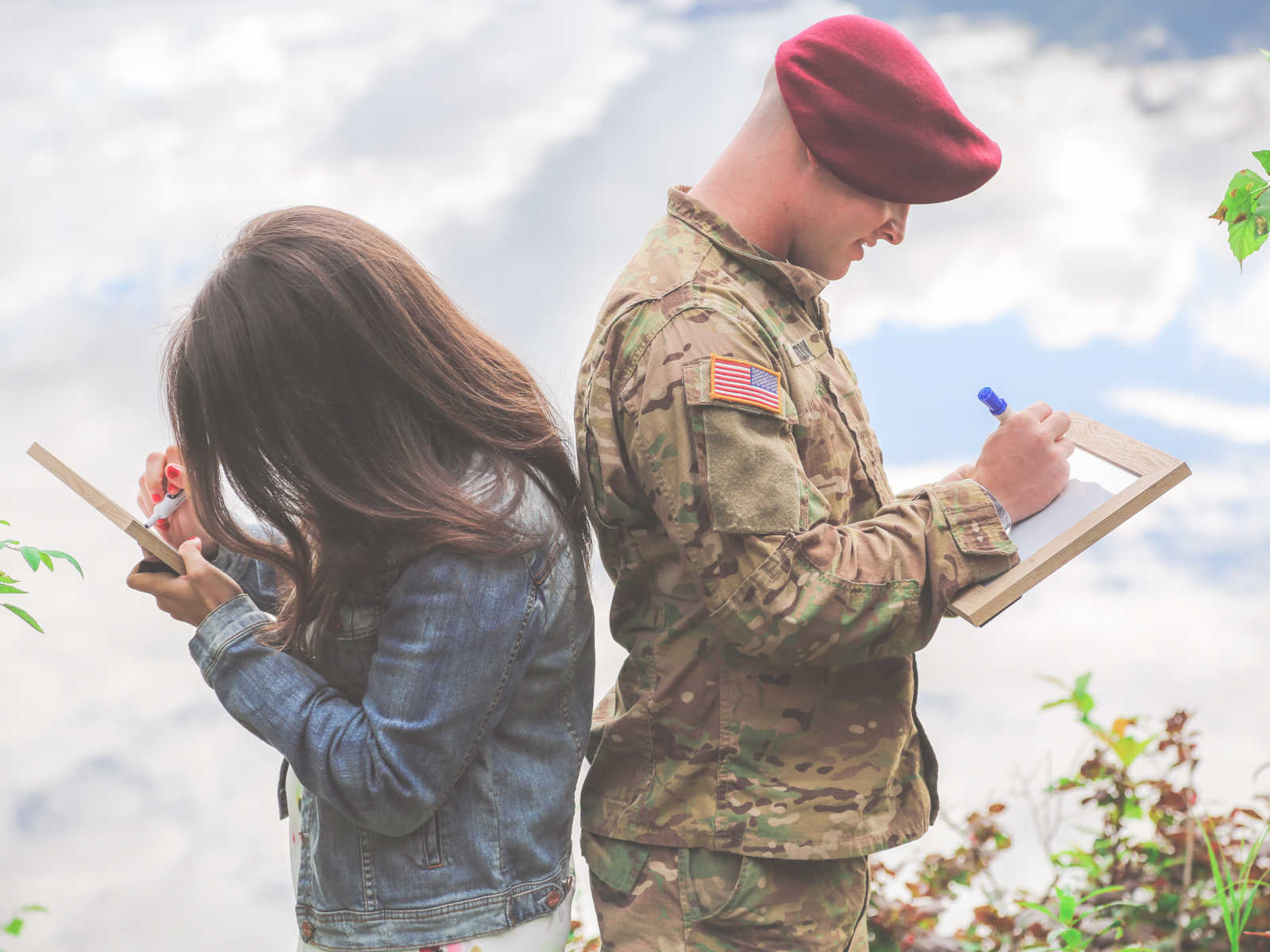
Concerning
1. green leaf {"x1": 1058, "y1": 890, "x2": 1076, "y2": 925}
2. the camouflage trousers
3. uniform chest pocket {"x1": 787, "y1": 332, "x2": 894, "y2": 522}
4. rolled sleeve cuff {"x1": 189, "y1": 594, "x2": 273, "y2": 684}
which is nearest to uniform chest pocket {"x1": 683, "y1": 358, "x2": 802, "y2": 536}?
uniform chest pocket {"x1": 787, "y1": 332, "x2": 894, "y2": 522}

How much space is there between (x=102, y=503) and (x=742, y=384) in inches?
35.5

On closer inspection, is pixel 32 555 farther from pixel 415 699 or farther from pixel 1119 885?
pixel 1119 885

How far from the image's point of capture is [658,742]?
1766mm

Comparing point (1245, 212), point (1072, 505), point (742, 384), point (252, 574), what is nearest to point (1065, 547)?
point (1072, 505)

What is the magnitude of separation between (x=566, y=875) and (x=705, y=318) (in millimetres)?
795

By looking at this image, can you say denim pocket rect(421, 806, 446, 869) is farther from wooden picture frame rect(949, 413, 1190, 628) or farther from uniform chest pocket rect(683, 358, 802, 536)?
wooden picture frame rect(949, 413, 1190, 628)

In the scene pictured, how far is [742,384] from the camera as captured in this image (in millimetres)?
1582

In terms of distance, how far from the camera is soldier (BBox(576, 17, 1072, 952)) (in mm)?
1588

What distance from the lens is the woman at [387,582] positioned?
5.04 feet

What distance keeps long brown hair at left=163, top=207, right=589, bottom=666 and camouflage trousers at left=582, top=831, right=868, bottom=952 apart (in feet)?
1.71

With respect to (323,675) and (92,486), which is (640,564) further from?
(92,486)

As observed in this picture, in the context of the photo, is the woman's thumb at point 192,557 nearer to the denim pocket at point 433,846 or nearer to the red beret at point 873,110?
the denim pocket at point 433,846

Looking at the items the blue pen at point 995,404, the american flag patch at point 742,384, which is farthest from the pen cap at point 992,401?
the american flag patch at point 742,384

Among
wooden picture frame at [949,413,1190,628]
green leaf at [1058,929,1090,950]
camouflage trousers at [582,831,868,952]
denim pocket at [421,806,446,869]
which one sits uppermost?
wooden picture frame at [949,413,1190,628]
